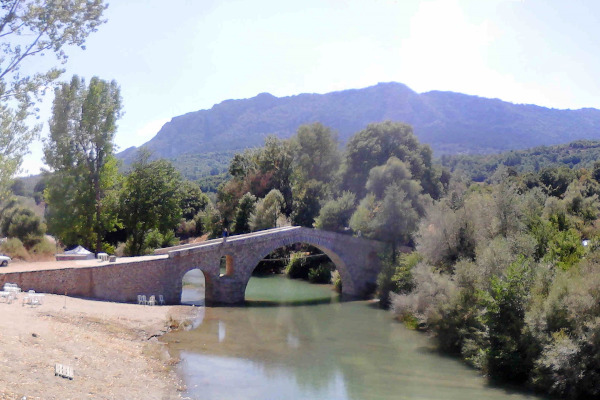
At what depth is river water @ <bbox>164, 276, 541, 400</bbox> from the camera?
50.2 feet

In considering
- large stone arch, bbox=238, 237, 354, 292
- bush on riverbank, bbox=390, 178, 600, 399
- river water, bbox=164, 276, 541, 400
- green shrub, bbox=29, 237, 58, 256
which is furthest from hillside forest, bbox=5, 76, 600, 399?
large stone arch, bbox=238, 237, 354, 292

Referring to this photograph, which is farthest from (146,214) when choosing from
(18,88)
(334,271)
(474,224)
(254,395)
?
(18,88)

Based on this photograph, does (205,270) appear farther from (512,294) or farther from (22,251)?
(512,294)

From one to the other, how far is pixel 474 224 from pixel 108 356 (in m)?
15.4

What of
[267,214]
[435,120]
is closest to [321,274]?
[267,214]

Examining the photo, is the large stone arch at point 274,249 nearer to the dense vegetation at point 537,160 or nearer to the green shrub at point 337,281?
the green shrub at point 337,281

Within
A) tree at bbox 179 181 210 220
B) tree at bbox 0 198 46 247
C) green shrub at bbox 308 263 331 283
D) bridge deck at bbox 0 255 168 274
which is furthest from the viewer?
tree at bbox 179 181 210 220

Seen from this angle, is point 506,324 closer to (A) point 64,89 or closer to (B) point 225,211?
(A) point 64,89

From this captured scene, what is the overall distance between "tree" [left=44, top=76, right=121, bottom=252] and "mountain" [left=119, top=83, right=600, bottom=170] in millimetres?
84667

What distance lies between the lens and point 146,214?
118 feet

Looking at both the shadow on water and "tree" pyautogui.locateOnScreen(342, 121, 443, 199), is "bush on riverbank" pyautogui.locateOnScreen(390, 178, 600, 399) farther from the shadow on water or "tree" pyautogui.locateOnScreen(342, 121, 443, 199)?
"tree" pyautogui.locateOnScreen(342, 121, 443, 199)

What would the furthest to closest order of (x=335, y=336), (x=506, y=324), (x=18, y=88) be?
(x=335, y=336), (x=506, y=324), (x=18, y=88)

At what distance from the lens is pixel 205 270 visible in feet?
91.5

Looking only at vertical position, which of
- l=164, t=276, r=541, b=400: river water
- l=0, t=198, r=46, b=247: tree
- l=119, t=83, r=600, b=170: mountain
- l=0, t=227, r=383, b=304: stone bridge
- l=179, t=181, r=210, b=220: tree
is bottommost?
l=164, t=276, r=541, b=400: river water
